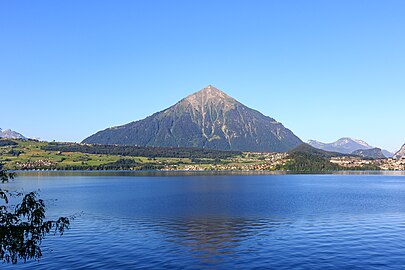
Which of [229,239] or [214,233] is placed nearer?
[229,239]

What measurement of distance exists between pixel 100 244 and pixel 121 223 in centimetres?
1782

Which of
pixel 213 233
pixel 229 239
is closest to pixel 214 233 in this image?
pixel 213 233

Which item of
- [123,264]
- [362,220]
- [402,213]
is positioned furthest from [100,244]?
[402,213]

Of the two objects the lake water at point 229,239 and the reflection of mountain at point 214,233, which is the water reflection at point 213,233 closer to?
the reflection of mountain at point 214,233

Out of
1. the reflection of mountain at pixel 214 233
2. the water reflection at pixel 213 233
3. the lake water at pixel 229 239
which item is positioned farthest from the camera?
the reflection of mountain at pixel 214 233

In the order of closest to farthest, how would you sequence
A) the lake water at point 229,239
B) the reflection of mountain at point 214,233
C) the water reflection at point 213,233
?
1. the lake water at point 229,239
2. the water reflection at point 213,233
3. the reflection of mountain at point 214,233

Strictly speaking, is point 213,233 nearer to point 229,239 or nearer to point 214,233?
point 214,233

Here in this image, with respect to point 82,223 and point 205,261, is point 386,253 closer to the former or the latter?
point 205,261

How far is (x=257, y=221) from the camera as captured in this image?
70.7 meters

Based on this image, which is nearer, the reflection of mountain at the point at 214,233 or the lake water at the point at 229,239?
the lake water at the point at 229,239

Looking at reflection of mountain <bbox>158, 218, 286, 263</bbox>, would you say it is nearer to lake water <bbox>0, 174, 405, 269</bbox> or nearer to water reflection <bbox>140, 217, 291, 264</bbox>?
water reflection <bbox>140, 217, 291, 264</bbox>

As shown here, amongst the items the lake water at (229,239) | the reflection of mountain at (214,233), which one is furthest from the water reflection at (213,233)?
the lake water at (229,239)

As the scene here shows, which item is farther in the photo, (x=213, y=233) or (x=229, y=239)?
(x=213, y=233)

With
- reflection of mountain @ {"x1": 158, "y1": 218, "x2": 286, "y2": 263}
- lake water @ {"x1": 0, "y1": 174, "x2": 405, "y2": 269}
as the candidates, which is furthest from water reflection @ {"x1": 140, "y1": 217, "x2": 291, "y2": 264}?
lake water @ {"x1": 0, "y1": 174, "x2": 405, "y2": 269}
